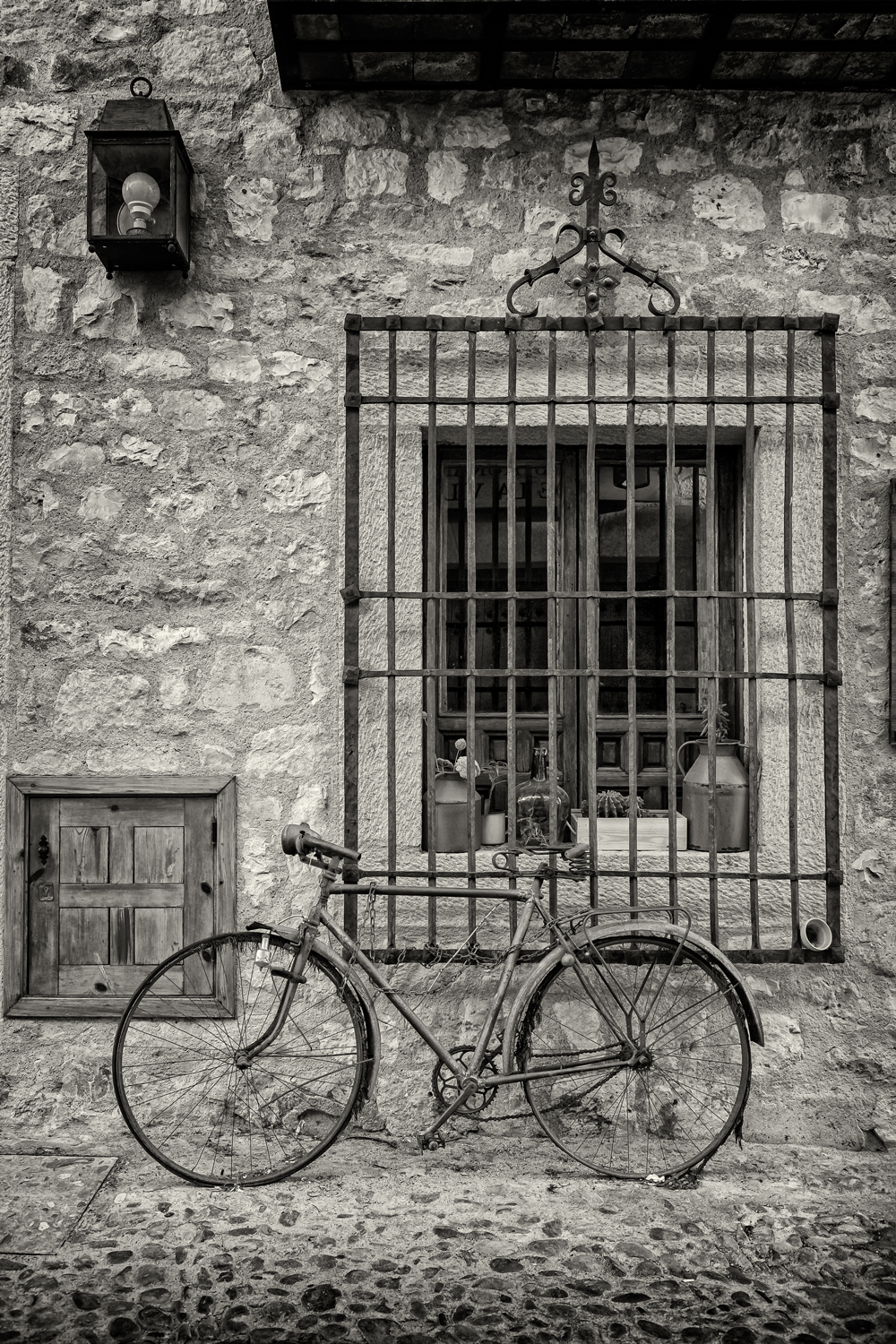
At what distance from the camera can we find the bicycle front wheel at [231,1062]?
2977 mm

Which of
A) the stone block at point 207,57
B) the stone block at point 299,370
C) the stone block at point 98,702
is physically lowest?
the stone block at point 98,702

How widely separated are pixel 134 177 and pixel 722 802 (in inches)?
104

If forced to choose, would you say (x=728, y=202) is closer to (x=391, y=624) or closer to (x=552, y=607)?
(x=552, y=607)

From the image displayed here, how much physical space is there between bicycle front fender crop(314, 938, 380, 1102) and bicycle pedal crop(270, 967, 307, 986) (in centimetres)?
8

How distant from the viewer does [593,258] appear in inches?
122

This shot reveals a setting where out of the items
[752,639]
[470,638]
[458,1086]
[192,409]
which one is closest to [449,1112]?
[458,1086]

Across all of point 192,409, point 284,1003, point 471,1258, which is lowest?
point 471,1258

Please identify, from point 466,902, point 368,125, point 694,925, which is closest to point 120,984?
point 466,902

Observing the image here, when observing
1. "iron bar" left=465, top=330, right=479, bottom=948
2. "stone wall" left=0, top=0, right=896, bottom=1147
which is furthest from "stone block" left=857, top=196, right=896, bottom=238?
"iron bar" left=465, top=330, right=479, bottom=948

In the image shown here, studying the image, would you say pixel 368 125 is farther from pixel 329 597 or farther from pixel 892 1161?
pixel 892 1161

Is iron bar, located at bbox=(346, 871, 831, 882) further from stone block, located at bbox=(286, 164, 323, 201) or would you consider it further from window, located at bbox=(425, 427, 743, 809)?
stone block, located at bbox=(286, 164, 323, 201)

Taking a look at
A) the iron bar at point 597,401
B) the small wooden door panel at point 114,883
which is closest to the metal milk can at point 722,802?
the iron bar at point 597,401

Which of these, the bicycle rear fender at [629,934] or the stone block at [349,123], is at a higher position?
the stone block at [349,123]

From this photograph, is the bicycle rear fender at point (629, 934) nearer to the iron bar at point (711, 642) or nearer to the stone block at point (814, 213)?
the iron bar at point (711, 642)
